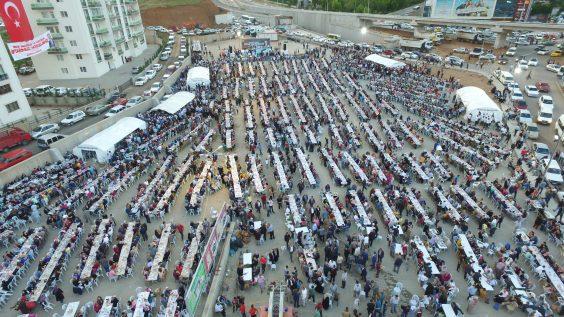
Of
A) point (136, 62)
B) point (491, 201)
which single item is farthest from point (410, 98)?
point (136, 62)

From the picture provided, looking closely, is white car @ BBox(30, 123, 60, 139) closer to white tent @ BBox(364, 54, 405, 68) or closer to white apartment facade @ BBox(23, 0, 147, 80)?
white apartment facade @ BBox(23, 0, 147, 80)

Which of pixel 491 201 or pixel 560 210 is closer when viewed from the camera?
pixel 560 210

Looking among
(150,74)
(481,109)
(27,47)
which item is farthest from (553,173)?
(27,47)

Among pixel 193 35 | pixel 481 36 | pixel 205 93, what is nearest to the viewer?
pixel 205 93

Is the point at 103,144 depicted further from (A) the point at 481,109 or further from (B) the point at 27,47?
(A) the point at 481,109

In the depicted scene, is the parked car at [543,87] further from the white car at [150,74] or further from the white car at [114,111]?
the white car at [150,74]

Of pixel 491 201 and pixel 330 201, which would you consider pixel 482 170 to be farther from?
pixel 330 201
